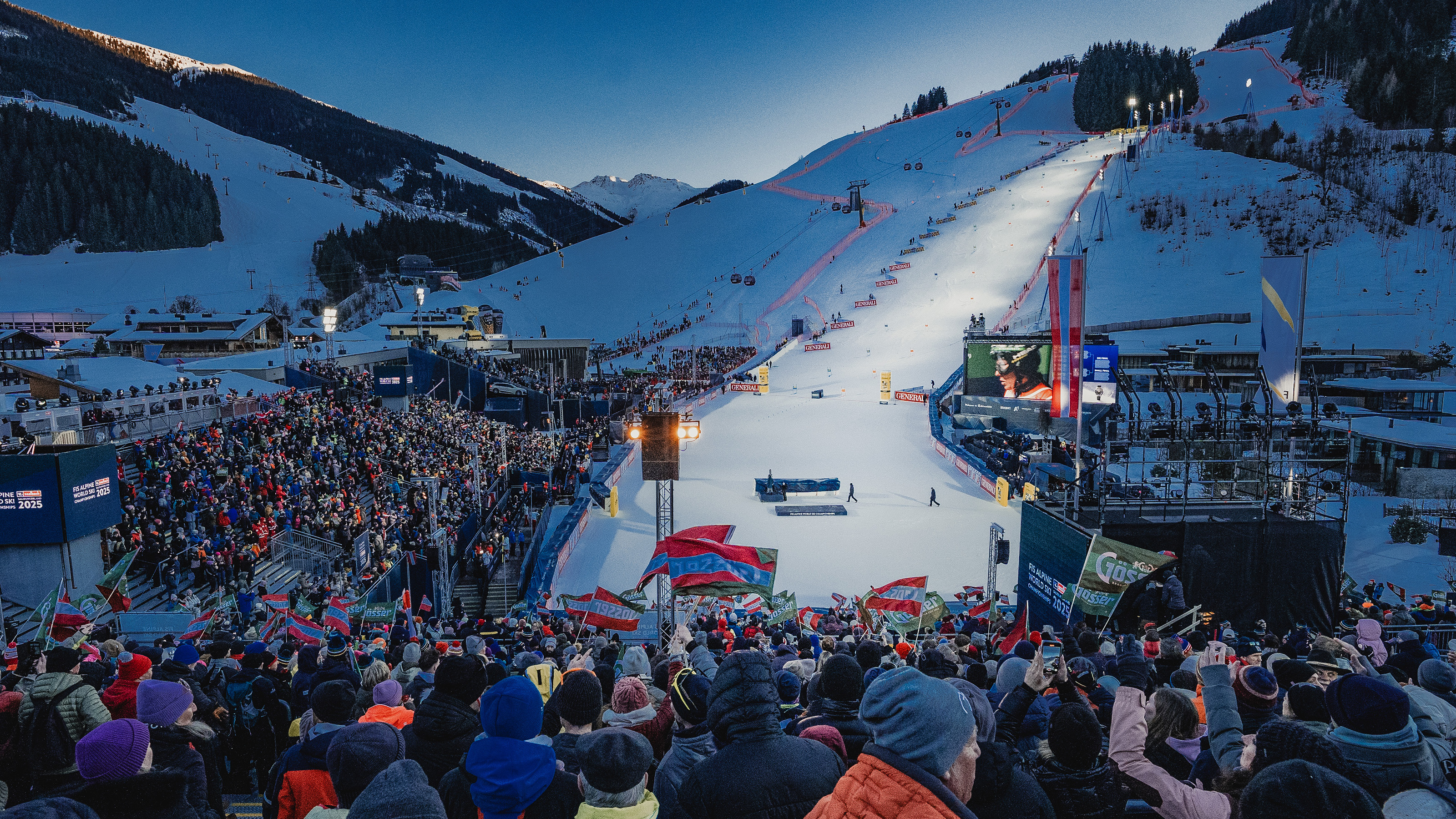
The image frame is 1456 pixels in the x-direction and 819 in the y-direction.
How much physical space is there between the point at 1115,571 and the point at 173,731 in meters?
8.08

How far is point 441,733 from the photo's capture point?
3.04m

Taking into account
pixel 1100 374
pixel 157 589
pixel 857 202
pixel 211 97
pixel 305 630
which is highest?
pixel 211 97

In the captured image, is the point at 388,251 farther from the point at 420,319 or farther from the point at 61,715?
the point at 61,715

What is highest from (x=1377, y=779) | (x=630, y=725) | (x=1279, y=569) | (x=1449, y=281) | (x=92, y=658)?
(x=1449, y=281)

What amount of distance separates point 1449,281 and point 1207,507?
4436 centimetres

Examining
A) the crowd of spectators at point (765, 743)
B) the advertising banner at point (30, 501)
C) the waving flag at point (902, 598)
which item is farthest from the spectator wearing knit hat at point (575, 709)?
the advertising banner at point (30, 501)

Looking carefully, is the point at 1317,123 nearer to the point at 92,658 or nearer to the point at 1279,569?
the point at 1279,569

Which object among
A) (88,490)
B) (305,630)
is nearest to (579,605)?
(305,630)

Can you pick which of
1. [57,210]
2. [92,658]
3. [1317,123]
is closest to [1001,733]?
[92,658]

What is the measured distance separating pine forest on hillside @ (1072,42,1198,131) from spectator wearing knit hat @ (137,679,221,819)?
100623 millimetres

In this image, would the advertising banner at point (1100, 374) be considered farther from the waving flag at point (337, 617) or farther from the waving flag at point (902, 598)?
the waving flag at point (337, 617)

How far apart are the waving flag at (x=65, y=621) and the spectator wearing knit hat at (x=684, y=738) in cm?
804

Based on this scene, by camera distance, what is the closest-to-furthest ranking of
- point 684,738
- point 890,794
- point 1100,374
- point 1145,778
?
1. point 890,794
2. point 1145,778
3. point 684,738
4. point 1100,374

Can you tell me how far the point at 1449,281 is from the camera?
1649 inches
